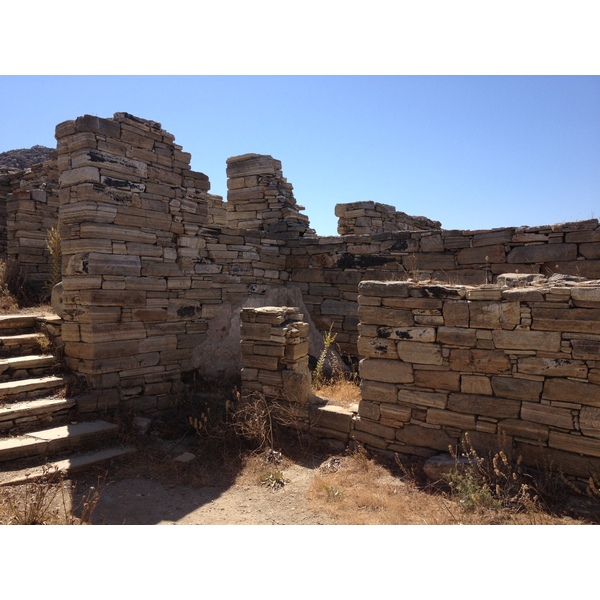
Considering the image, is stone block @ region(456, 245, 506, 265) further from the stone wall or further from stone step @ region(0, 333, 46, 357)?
stone step @ region(0, 333, 46, 357)

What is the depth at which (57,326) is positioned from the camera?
655 cm

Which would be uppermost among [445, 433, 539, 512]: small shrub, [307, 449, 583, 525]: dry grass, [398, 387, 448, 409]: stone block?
[398, 387, 448, 409]: stone block

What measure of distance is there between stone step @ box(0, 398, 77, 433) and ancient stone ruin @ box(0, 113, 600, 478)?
21cm

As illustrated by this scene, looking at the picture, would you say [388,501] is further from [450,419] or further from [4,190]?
[4,190]

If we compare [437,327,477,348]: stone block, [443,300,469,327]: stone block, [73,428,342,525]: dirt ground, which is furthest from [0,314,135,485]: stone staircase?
[443,300,469,327]: stone block

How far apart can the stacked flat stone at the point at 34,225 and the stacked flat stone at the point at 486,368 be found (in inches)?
278

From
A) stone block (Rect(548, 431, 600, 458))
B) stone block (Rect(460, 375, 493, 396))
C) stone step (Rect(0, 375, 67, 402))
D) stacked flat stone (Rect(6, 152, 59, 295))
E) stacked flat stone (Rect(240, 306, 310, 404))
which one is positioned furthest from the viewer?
stacked flat stone (Rect(6, 152, 59, 295))

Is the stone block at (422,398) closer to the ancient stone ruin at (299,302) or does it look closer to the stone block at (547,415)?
the ancient stone ruin at (299,302)

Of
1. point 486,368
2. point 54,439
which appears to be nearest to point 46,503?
point 54,439

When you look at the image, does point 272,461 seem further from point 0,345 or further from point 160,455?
point 0,345

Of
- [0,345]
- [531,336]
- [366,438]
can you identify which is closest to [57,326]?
[0,345]

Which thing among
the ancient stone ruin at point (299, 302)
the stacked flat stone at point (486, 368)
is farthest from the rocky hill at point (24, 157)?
the stacked flat stone at point (486, 368)

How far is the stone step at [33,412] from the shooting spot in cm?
514

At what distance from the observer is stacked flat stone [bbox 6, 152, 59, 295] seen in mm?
9164
